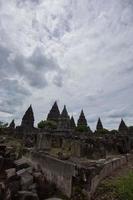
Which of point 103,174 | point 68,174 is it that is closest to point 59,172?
point 68,174

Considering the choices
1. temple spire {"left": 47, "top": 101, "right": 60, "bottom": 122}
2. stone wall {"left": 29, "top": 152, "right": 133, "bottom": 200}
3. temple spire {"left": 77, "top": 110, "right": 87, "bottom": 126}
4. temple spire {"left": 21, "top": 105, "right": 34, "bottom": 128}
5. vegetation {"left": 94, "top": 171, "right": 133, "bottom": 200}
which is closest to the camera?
vegetation {"left": 94, "top": 171, "right": 133, "bottom": 200}

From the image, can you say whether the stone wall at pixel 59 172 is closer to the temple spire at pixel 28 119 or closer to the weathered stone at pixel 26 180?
the weathered stone at pixel 26 180

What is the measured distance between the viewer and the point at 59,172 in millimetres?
5598

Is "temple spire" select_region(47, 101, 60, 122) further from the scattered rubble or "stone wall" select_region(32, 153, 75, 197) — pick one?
the scattered rubble

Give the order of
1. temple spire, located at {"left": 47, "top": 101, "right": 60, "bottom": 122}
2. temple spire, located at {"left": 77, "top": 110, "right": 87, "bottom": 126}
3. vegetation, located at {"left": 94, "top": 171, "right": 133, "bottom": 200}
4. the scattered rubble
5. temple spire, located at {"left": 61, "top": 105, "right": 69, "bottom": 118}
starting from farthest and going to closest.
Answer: temple spire, located at {"left": 77, "top": 110, "right": 87, "bottom": 126}, temple spire, located at {"left": 47, "top": 101, "right": 60, "bottom": 122}, temple spire, located at {"left": 61, "top": 105, "right": 69, "bottom": 118}, the scattered rubble, vegetation, located at {"left": 94, "top": 171, "right": 133, "bottom": 200}

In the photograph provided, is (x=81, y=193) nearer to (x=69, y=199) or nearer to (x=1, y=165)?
(x=69, y=199)

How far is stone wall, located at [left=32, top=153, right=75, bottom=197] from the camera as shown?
16.8ft

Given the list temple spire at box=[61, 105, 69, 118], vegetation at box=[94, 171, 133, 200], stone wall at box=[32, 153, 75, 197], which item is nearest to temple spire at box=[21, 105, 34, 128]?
temple spire at box=[61, 105, 69, 118]

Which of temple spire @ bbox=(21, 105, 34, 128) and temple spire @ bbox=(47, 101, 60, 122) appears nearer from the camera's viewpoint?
temple spire @ bbox=(21, 105, 34, 128)

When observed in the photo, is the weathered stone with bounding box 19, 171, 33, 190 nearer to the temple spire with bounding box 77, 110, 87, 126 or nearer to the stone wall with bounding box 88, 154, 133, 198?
the stone wall with bounding box 88, 154, 133, 198

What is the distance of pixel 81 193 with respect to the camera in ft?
16.2

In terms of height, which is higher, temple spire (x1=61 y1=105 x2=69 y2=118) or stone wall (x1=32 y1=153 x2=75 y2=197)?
temple spire (x1=61 y1=105 x2=69 y2=118)

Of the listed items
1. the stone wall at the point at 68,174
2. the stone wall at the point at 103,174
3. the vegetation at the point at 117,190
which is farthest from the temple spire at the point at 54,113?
the vegetation at the point at 117,190

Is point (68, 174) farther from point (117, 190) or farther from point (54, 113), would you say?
point (54, 113)
